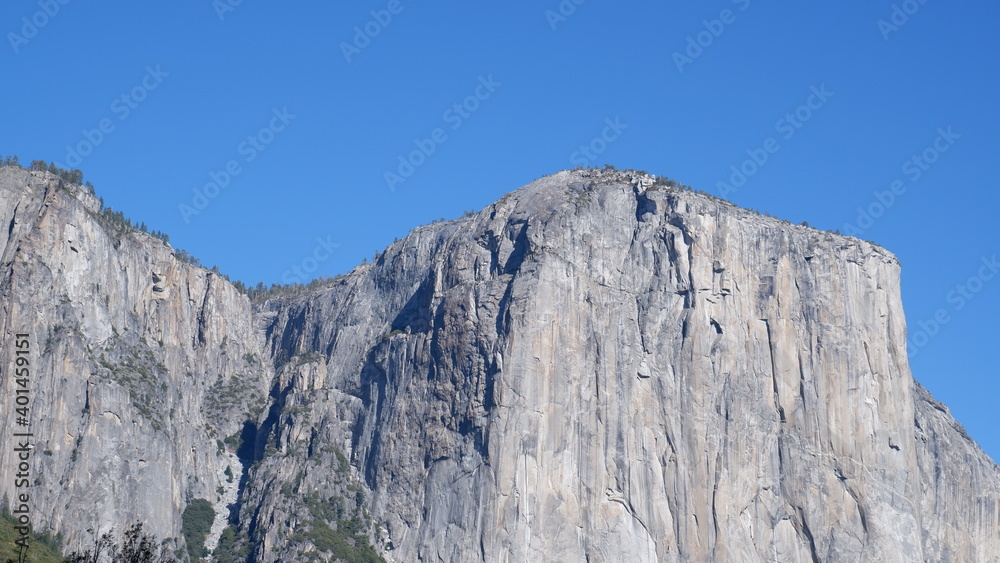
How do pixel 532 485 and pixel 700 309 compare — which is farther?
pixel 700 309

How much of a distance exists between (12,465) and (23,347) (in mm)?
13145

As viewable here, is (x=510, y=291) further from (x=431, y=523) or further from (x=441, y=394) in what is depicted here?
(x=431, y=523)

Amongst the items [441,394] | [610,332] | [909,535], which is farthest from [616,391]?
[909,535]

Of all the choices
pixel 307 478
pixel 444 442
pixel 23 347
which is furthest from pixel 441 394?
pixel 23 347

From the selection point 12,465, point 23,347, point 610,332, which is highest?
point 610,332

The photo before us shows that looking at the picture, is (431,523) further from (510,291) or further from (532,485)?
(510,291)

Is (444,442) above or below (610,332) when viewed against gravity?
below

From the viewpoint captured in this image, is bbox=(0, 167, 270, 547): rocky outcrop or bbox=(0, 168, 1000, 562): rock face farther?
bbox=(0, 168, 1000, 562): rock face

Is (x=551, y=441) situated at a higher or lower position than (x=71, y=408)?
higher

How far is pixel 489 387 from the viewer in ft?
626

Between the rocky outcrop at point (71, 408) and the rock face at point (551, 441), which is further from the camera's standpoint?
the rock face at point (551, 441)

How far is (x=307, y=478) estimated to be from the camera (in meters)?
199

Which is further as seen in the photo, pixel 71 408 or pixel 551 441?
pixel 551 441

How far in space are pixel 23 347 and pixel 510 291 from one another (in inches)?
2092
